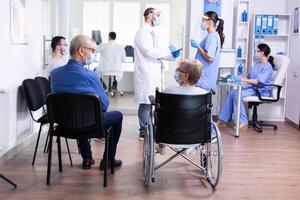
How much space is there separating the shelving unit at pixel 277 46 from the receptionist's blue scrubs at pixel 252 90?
57 centimetres

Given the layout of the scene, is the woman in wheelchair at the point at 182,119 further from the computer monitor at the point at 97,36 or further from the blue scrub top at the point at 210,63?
the computer monitor at the point at 97,36

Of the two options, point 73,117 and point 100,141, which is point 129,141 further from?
point 73,117

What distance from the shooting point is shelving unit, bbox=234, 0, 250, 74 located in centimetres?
600

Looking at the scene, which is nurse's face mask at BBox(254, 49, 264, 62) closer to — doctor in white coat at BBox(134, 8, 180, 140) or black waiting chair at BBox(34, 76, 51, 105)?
doctor in white coat at BBox(134, 8, 180, 140)

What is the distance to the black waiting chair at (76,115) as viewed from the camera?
9.42 ft

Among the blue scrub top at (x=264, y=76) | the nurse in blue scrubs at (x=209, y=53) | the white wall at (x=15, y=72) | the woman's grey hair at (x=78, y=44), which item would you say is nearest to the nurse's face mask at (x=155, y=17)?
the nurse in blue scrubs at (x=209, y=53)

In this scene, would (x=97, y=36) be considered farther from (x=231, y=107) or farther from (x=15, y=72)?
(x=15, y=72)

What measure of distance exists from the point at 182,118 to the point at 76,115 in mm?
790

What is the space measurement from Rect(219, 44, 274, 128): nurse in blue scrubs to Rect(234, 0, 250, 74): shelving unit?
1.79ft

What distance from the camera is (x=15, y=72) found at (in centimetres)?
379

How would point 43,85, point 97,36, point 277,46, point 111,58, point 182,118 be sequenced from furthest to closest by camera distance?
point 97,36, point 111,58, point 277,46, point 43,85, point 182,118

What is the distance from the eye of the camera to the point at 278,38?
6.20m

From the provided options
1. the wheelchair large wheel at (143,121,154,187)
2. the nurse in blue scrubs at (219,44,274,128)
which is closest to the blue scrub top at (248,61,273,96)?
the nurse in blue scrubs at (219,44,274,128)

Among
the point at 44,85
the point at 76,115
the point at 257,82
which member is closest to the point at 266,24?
the point at 257,82
